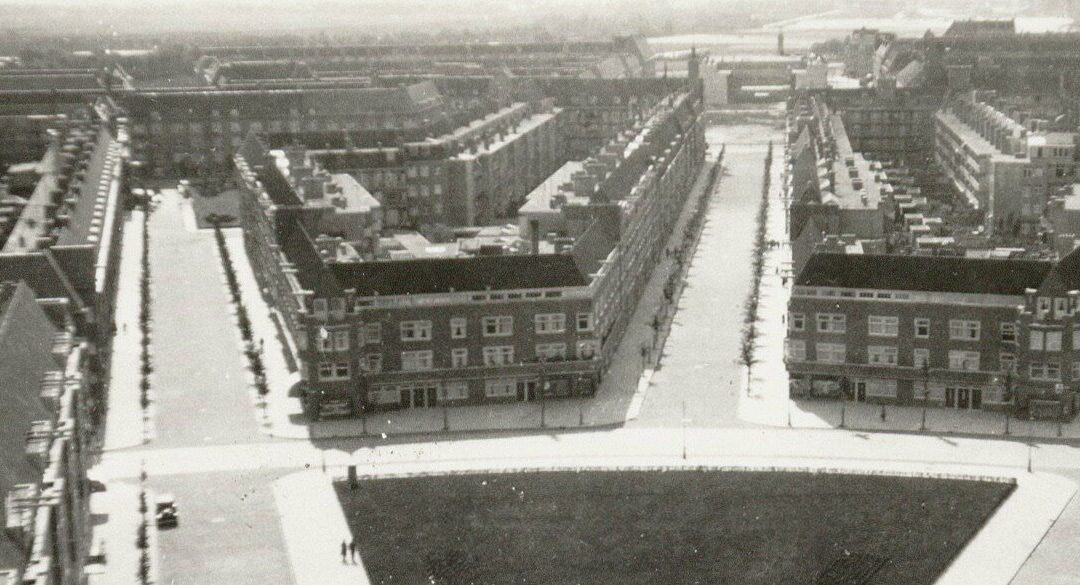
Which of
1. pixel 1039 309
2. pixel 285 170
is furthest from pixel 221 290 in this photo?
pixel 1039 309

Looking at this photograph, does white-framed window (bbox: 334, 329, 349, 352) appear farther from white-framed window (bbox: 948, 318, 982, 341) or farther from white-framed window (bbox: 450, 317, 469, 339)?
white-framed window (bbox: 948, 318, 982, 341)

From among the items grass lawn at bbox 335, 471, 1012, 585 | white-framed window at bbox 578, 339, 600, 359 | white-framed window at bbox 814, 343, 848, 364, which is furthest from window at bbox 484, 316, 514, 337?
white-framed window at bbox 814, 343, 848, 364

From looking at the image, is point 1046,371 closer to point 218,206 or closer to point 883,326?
point 883,326

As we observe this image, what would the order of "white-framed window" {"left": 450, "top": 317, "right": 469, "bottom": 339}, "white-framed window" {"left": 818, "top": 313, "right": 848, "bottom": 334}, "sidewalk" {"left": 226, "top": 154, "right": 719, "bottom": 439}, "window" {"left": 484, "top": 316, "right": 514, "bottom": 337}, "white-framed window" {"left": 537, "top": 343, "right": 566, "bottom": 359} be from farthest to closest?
"white-framed window" {"left": 537, "top": 343, "right": 566, "bottom": 359} < "window" {"left": 484, "top": 316, "right": 514, "bottom": 337} < "white-framed window" {"left": 450, "top": 317, "right": 469, "bottom": 339} < "white-framed window" {"left": 818, "top": 313, "right": 848, "bottom": 334} < "sidewalk" {"left": 226, "top": 154, "right": 719, "bottom": 439}

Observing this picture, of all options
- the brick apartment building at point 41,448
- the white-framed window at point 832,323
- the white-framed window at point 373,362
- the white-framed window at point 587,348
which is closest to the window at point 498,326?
the white-framed window at point 587,348

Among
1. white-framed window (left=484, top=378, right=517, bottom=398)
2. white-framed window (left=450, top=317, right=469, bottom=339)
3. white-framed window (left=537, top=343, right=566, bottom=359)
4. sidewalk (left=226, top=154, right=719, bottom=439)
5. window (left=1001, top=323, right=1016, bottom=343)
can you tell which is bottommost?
sidewalk (left=226, top=154, right=719, bottom=439)

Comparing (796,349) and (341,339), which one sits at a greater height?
(341,339)

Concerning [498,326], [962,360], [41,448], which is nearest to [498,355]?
[498,326]

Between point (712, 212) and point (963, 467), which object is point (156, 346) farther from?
point (712, 212)
